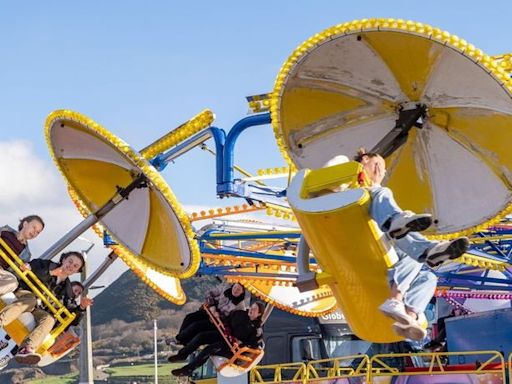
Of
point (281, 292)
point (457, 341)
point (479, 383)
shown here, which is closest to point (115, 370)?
point (281, 292)

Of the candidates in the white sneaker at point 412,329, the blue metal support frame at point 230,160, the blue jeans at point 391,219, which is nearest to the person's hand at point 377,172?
the blue jeans at point 391,219

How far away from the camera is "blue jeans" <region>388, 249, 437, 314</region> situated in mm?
6504

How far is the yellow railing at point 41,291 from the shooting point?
32.8 feet

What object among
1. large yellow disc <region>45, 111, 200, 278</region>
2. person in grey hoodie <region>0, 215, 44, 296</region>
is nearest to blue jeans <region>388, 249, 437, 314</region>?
large yellow disc <region>45, 111, 200, 278</region>

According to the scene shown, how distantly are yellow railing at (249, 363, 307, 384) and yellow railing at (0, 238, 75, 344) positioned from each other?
2.73 m

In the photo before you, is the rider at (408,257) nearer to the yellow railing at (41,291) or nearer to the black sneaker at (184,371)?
the yellow railing at (41,291)

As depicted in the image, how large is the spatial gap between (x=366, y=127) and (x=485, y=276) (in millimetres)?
7027

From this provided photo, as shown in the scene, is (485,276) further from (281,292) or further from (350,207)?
(350,207)

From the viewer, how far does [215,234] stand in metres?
13.5

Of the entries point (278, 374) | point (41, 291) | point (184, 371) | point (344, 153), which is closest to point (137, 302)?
point (184, 371)

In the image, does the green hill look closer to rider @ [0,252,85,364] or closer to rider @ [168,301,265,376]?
rider @ [168,301,265,376]

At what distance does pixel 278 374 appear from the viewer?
11.9 m

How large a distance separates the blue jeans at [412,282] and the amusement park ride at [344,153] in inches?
4.4

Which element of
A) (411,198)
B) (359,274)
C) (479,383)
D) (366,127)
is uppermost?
(366,127)
